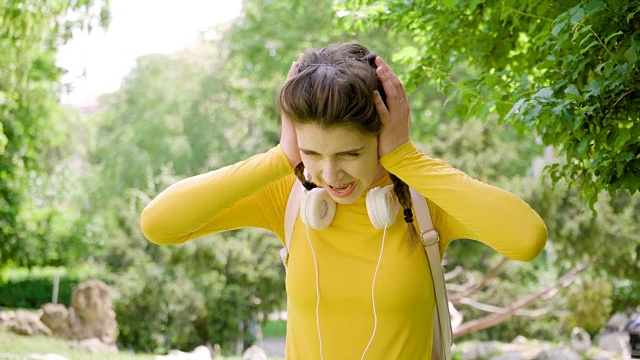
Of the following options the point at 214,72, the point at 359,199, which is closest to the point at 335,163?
the point at 359,199

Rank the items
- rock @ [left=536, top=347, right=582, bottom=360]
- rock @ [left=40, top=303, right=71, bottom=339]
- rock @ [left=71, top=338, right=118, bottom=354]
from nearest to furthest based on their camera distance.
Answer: rock @ [left=71, top=338, right=118, bottom=354] < rock @ [left=536, top=347, right=582, bottom=360] < rock @ [left=40, top=303, right=71, bottom=339]

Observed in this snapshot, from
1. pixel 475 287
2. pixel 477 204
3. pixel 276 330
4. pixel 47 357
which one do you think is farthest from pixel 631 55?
pixel 276 330

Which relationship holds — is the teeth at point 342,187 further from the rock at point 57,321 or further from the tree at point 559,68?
the rock at point 57,321

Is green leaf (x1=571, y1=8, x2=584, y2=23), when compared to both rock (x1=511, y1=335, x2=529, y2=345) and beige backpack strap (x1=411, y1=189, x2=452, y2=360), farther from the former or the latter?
rock (x1=511, y1=335, x2=529, y2=345)

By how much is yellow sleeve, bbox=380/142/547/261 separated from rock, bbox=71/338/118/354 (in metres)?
7.67

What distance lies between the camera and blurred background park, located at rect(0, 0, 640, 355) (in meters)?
2.31

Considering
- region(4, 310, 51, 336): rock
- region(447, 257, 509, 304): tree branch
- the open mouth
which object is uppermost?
the open mouth

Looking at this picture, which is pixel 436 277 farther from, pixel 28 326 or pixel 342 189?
pixel 28 326

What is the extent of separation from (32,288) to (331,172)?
14245 mm

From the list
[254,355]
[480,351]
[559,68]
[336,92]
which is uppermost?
[559,68]

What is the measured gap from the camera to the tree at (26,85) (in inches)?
256

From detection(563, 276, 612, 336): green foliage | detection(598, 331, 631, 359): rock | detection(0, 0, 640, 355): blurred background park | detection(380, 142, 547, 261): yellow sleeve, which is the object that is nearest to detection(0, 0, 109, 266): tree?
detection(0, 0, 640, 355): blurred background park

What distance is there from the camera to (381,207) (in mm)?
1654

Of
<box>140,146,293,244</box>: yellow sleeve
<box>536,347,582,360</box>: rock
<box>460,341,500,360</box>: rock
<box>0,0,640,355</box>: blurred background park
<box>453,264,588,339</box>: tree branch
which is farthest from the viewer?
<box>460,341,500,360</box>: rock
